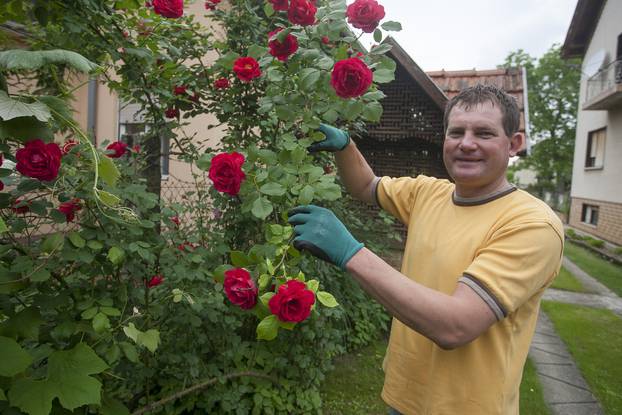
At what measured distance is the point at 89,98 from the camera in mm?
6043

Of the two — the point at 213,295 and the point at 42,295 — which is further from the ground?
the point at 42,295

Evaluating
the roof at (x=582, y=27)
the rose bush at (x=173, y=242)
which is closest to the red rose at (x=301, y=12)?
the rose bush at (x=173, y=242)

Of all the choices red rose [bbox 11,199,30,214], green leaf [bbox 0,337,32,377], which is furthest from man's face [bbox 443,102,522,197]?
red rose [bbox 11,199,30,214]

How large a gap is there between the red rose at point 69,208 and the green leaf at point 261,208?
75 cm

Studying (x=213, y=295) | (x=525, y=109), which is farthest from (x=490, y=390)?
(x=525, y=109)

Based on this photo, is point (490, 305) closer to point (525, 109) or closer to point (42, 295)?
point (42, 295)

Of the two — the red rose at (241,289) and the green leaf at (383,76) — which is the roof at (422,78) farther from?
the red rose at (241,289)

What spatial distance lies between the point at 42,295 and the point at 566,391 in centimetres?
420

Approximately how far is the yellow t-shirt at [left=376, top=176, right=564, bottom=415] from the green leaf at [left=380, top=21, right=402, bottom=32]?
28.0 inches

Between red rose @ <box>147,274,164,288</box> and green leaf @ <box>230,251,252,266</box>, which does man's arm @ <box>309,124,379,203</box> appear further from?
red rose @ <box>147,274,164,288</box>

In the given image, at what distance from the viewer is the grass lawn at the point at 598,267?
26.0ft

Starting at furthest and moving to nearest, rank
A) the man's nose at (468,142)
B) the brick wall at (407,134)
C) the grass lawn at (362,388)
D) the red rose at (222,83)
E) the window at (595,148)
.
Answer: the window at (595,148) → the brick wall at (407,134) → the grass lawn at (362,388) → the red rose at (222,83) → the man's nose at (468,142)

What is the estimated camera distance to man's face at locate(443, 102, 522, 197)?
1490 mm

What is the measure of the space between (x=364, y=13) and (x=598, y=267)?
1048 centimetres
